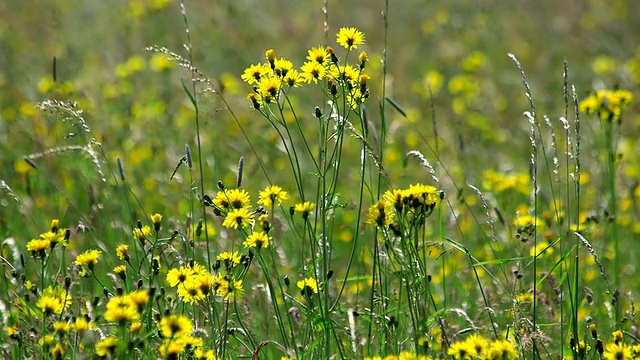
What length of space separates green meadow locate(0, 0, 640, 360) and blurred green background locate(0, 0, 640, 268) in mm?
33

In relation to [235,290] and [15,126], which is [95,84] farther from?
[235,290]

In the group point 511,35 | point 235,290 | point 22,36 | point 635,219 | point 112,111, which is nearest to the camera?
point 235,290

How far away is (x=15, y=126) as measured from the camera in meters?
4.95

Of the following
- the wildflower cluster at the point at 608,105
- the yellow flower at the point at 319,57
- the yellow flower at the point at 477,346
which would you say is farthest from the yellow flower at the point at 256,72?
the wildflower cluster at the point at 608,105

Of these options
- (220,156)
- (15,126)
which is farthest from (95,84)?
(220,156)

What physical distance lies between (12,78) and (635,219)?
4.63 metres

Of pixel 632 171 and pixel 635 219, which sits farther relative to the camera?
pixel 632 171

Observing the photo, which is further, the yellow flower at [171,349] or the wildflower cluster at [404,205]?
the wildflower cluster at [404,205]

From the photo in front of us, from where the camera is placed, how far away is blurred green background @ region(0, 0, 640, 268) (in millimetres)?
4352

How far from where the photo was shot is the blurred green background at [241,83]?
4.35 metres

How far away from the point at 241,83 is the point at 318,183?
4966 mm

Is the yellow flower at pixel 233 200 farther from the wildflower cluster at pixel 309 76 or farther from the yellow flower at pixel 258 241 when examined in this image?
the wildflower cluster at pixel 309 76

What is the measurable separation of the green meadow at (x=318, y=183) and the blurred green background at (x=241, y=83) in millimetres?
33

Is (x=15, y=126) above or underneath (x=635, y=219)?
above
